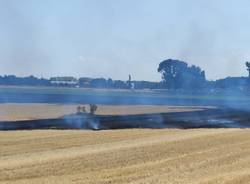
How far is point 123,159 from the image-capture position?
17.9 metres

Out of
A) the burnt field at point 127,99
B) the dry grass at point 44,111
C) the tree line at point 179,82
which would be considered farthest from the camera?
the tree line at point 179,82

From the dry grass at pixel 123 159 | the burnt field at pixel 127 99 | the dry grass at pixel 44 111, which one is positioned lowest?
the dry grass at pixel 44 111

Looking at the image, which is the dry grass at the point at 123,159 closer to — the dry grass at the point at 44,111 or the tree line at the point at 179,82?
the dry grass at the point at 44,111

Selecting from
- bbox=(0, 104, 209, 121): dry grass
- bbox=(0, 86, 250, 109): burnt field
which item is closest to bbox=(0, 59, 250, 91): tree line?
bbox=(0, 86, 250, 109): burnt field

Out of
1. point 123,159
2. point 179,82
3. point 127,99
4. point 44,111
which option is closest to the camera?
point 123,159

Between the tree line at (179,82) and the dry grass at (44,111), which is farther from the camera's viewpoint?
the tree line at (179,82)

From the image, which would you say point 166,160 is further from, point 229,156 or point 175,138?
point 175,138

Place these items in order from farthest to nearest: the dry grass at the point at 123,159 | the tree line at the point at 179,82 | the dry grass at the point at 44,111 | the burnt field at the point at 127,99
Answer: the tree line at the point at 179,82 < the burnt field at the point at 127,99 < the dry grass at the point at 44,111 < the dry grass at the point at 123,159

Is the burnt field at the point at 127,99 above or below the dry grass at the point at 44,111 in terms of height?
above

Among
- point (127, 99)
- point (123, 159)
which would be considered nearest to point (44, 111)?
point (127, 99)

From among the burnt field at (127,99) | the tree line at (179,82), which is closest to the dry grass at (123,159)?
the burnt field at (127,99)

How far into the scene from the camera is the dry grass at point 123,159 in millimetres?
14594

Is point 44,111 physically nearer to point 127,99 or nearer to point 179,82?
point 127,99

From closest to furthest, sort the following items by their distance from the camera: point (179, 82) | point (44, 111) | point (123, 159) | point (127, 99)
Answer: point (123, 159), point (44, 111), point (127, 99), point (179, 82)
